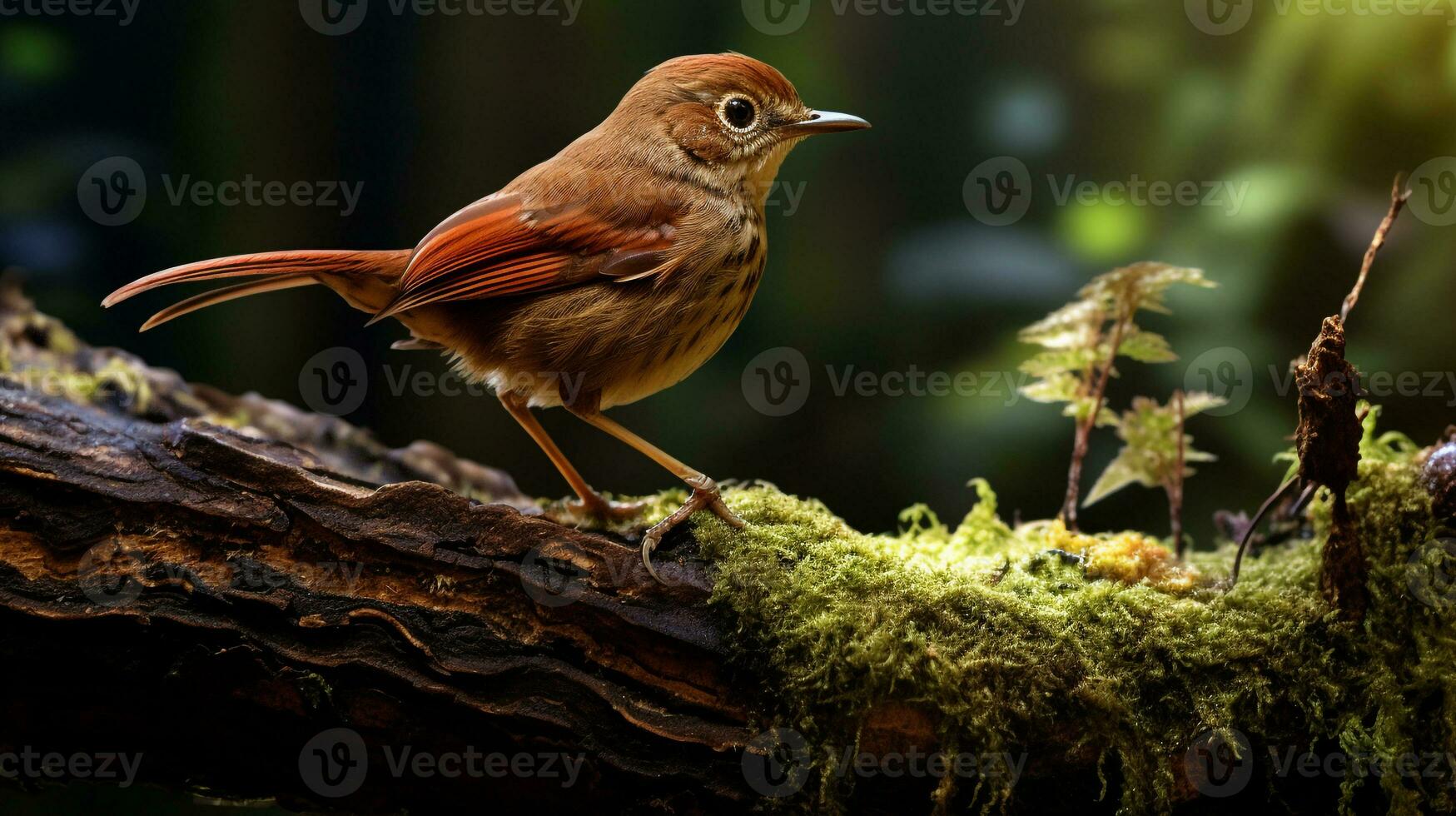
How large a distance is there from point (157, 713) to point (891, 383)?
268 centimetres

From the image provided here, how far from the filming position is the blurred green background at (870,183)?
3.29 metres

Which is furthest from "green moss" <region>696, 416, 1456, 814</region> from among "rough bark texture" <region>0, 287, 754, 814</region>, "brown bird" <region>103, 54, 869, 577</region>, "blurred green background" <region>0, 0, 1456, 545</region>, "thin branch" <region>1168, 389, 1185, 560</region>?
"blurred green background" <region>0, 0, 1456, 545</region>

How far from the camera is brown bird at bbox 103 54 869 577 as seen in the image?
223 centimetres

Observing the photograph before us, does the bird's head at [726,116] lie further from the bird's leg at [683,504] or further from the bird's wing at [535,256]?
the bird's leg at [683,504]

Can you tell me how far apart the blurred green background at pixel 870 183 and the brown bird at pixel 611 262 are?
3.77 feet

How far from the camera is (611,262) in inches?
87.6

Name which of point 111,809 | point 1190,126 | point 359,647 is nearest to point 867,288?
Answer: point 1190,126

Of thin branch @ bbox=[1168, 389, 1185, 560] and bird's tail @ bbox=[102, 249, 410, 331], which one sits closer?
bird's tail @ bbox=[102, 249, 410, 331]

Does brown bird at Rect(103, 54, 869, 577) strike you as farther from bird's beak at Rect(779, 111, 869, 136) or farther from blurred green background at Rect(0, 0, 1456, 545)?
blurred green background at Rect(0, 0, 1456, 545)

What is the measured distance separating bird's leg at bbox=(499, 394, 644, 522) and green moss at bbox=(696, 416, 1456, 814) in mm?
457

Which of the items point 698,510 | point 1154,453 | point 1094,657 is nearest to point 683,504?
point 698,510

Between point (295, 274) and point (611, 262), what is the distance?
824 mm

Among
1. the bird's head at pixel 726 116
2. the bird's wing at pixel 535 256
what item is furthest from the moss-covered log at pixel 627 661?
the bird's head at pixel 726 116

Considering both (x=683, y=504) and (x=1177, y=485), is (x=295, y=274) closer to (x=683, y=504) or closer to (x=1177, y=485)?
(x=683, y=504)
